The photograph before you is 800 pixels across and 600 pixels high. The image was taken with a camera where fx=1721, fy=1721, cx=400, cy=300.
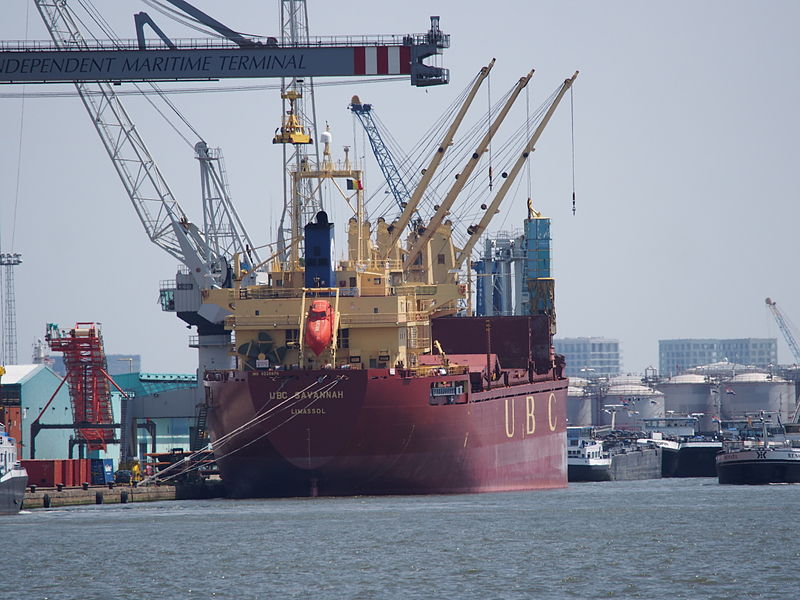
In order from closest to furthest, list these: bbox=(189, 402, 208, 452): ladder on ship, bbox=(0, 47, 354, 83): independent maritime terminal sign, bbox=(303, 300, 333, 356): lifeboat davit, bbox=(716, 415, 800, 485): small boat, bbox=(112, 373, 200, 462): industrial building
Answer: bbox=(0, 47, 354, 83): independent maritime terminal sign, bbox=(303, 300, 333, 356): lifeboat davit, bbox=(189, 402, 208, 452): ladder on ship, bbox=(716, 415, 800, 485): small boat, bbox=(112, 373, 200, 462): industrial building

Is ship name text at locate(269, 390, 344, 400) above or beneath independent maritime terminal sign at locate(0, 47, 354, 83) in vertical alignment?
beneath

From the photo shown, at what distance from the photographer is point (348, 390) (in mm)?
56156

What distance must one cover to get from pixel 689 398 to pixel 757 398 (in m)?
8.54

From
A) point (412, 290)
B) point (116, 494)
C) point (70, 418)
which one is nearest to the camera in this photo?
point (116, 494)

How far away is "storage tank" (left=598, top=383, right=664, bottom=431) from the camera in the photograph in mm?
155625

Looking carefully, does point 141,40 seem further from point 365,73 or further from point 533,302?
point 533,302

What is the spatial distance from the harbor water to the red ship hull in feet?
3.46

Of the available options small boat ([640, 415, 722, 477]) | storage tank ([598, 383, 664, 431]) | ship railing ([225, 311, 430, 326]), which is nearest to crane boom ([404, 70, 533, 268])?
ship railing ([225, 311, 430, 326])

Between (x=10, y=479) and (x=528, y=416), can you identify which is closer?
(x=10, y=479)

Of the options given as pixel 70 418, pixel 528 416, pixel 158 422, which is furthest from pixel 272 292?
pixel 70 418

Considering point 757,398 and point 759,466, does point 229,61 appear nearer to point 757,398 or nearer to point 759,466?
point 759,466

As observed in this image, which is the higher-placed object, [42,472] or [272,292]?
[272,292]

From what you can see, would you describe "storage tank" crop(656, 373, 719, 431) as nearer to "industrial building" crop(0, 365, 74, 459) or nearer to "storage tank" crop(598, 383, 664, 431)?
"storage tank" crop(598, 383, 664, 431)

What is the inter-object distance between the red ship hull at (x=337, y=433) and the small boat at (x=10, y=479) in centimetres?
793
